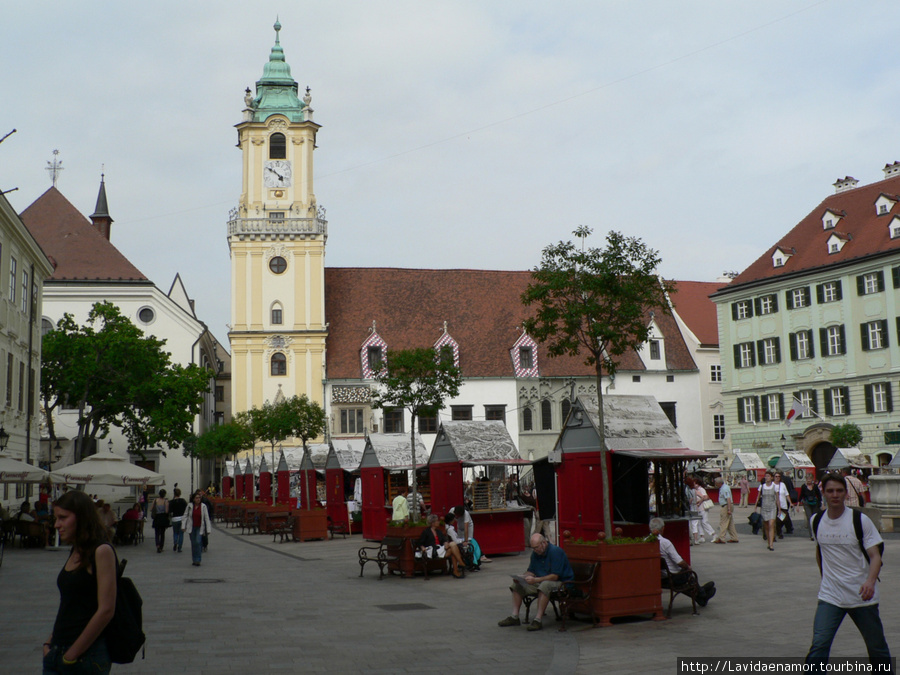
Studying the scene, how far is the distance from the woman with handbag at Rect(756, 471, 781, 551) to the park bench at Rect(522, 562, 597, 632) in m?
11.0

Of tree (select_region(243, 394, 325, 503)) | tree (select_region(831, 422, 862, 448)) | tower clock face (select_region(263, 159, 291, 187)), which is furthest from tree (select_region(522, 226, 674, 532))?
tower clock face (select_region(263, 159, 291, 187))

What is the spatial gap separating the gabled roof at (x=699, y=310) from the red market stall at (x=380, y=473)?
1629 inches

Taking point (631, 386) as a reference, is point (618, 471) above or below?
below

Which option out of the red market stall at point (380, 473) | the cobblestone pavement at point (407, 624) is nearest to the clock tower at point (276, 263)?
the red market stall at point (380, 473)

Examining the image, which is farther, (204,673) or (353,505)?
(353,505)

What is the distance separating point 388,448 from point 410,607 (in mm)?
16549

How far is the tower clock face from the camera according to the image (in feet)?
217

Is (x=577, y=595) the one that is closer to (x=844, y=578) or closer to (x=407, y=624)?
(x=407, y=624)

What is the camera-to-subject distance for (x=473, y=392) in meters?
65.0

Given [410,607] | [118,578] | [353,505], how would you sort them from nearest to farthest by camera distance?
[118,578], [410,607], [353,505]

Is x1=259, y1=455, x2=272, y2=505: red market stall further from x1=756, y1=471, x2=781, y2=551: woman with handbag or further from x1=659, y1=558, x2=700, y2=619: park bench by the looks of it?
x1=659, y1=558, x2=700, y2=619: park bench

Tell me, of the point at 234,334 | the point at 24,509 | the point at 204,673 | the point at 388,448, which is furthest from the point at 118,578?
the point at 234,334

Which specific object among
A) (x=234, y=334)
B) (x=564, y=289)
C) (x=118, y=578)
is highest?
(x=234, y=334)

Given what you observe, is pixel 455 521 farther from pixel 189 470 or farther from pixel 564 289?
pixel 189 470
